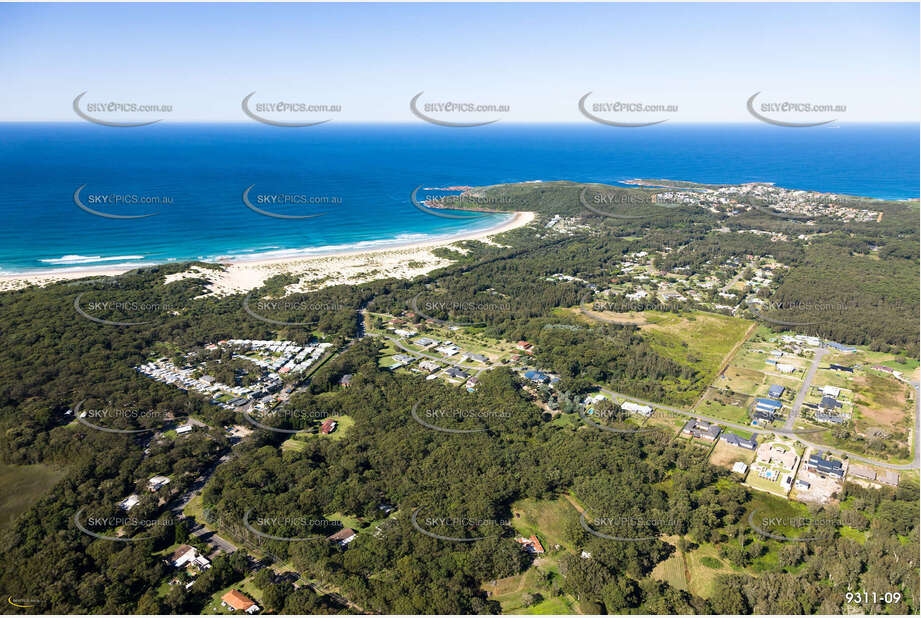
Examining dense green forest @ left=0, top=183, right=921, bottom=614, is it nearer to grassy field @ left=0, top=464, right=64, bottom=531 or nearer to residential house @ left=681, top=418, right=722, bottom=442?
grassy field @ left=0, top=464, right=64, bottom=531

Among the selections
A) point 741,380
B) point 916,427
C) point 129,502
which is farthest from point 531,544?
point 916,427

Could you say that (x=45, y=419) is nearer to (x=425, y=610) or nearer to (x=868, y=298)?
(x=425, y=610)

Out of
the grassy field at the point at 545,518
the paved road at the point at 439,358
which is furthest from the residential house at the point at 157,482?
the paved road at the point at 439,358

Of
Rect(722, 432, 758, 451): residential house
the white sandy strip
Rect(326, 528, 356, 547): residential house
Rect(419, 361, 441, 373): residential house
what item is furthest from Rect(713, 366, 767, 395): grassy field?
the white sandy strip

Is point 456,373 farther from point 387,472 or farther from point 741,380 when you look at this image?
point 741,380

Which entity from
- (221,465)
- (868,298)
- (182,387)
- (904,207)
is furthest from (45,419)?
(904,207)

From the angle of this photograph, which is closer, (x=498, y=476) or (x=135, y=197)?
(x=498, y=476)
